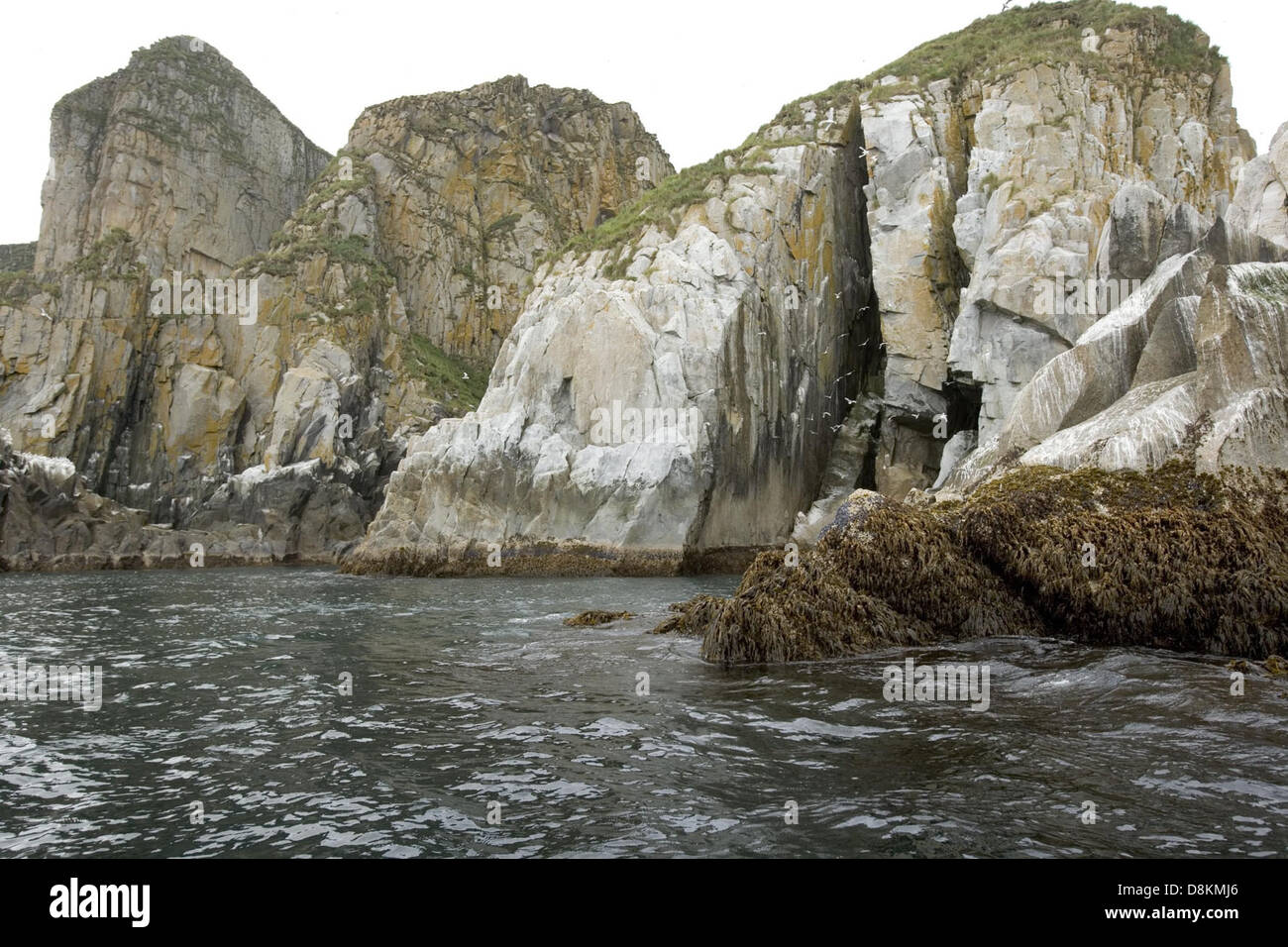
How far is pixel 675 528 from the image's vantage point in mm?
40219

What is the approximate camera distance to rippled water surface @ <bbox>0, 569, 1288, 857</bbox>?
5770mm

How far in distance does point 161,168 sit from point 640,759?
344ft

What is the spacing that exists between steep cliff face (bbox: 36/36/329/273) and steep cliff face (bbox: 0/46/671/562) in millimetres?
235

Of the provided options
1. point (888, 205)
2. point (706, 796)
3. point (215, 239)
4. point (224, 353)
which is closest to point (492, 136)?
point (215, 239)

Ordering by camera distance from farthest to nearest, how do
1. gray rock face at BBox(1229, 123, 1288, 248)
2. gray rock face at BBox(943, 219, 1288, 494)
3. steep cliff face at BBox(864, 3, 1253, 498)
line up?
steep cliff face at BBox(864, 3, 1253, 498) → gray rock face at BBox(1229, 123, 1288, 248) → gray rock face at BBox(943, 219, 1288, 494)

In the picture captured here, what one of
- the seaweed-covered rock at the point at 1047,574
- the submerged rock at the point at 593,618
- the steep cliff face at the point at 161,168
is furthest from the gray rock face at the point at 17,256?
the seaweed-covered rock at the point at 1047,574

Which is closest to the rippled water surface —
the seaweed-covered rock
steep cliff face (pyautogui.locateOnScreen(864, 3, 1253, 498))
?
the seaweed-covered rock

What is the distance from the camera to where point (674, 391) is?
42688 millimetres

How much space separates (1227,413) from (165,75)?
4485 inches

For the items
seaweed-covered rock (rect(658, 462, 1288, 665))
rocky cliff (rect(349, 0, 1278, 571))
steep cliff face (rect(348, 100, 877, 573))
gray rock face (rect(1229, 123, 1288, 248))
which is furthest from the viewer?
steep cliff face (rect(348, 100, 877, 573))

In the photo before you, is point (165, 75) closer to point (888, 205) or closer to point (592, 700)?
point (888, 205)

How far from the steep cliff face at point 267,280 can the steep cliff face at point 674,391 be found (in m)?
20.8

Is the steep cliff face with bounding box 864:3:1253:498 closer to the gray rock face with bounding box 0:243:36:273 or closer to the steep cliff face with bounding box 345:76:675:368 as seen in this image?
the steep cliff face with bounding box 345:76:675:368
